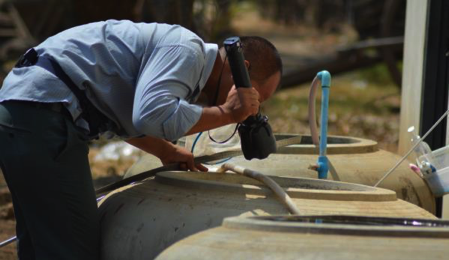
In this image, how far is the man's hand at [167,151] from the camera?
348 centimetres

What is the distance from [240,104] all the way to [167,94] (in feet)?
0.94

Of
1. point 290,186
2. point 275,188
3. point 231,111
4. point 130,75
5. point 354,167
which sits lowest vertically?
point 354,167

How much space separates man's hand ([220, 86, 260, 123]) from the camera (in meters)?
2.96

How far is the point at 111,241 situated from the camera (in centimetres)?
304

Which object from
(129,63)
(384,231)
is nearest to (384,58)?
(129,63)

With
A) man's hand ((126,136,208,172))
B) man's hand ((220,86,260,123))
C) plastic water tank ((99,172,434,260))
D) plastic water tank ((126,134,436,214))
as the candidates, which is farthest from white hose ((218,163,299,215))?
plastic water tank ((126,134,436,214))

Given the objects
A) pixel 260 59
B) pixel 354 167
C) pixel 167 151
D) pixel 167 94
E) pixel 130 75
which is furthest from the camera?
pixel 354 167

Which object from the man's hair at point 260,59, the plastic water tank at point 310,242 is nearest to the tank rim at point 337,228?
the plastic water tank at point 310,242

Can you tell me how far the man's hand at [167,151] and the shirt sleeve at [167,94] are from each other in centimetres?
56

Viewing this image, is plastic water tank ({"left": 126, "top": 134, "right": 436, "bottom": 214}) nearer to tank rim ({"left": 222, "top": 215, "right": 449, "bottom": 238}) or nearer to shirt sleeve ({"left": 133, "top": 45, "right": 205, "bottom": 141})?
shirt sleeve ({"left": 133, "top": 45, "right": 205, "bottom": 141})

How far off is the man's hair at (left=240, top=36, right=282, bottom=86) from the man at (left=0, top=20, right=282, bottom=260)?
0.16 metres

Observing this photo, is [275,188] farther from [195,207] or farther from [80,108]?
[80,108]

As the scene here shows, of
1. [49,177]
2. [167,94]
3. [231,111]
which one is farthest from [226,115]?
[49,177]

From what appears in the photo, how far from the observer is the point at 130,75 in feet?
10.0
